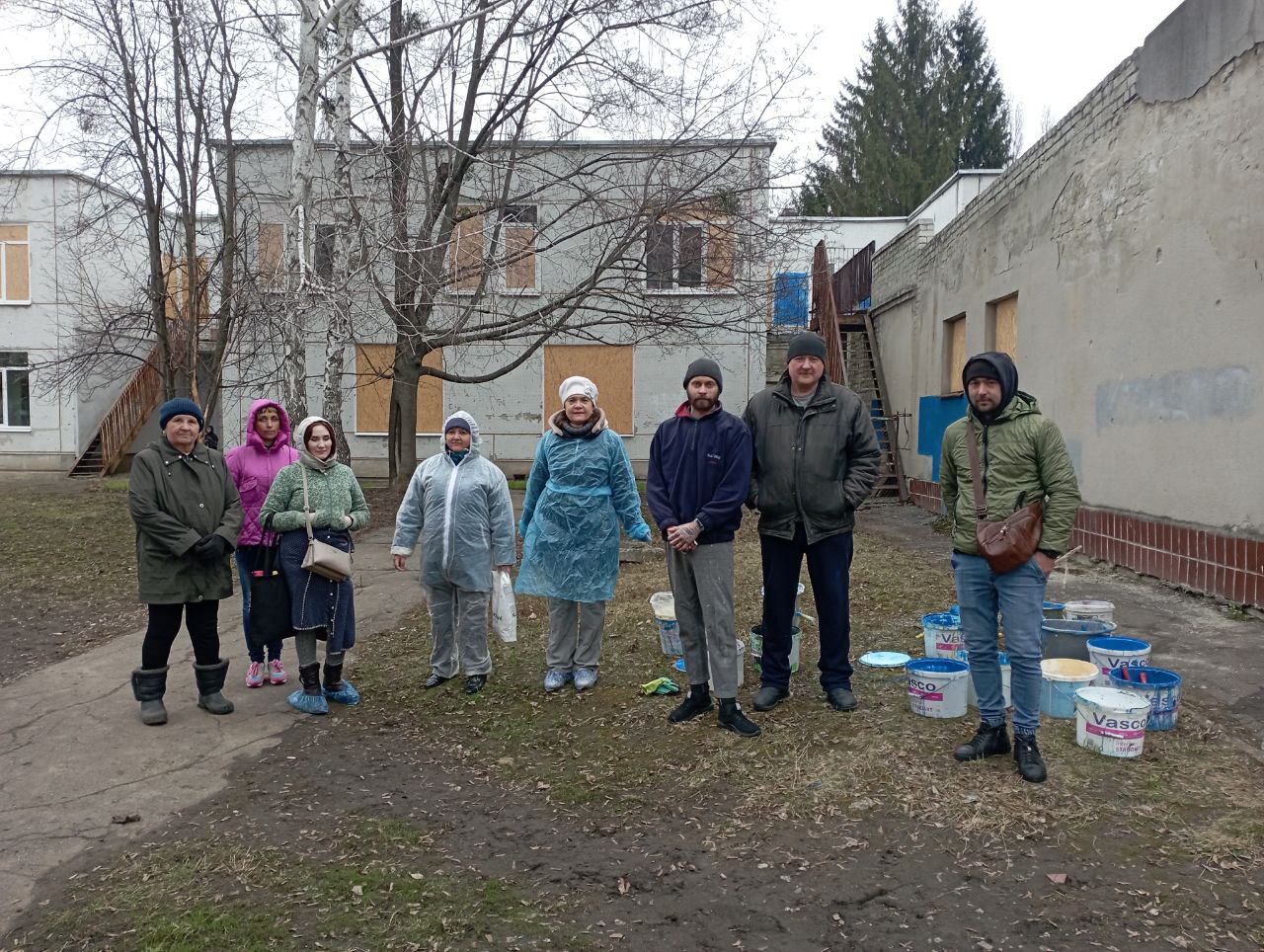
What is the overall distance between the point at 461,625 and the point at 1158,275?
650 cm

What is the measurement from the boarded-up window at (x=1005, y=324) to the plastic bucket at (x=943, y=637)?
6500 mm

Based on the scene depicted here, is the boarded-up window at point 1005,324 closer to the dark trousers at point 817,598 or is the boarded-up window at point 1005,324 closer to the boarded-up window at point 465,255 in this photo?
the boarded-up window at point 465,255

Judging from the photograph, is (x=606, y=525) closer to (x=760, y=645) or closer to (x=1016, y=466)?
(x=760, y=645)

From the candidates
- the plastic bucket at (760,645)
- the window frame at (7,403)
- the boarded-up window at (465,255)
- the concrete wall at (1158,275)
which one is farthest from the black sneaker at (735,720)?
the window frame at (7,403)

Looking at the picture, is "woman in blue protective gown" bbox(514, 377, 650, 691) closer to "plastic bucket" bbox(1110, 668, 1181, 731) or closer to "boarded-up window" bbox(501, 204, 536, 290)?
"plastic bucket" bbox(1110, 668, 1181, 731)

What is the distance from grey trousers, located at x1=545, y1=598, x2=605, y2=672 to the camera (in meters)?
5.43

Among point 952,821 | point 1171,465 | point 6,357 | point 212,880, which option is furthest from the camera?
point 6,357

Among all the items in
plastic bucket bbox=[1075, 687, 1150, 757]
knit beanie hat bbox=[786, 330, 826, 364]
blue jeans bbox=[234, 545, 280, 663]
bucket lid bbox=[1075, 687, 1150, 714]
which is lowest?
plastic bucket bbox=[1075, 687, 1150, 757]

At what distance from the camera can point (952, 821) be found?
3545mm

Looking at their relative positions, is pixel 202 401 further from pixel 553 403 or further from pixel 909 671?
pixel 909 671

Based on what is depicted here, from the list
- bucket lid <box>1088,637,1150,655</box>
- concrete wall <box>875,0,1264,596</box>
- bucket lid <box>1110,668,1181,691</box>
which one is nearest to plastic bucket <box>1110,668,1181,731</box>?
bucket lid <box>1110,668,1181,691</box>

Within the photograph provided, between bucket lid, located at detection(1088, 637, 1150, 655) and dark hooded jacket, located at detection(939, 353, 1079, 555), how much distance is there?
1.22 m

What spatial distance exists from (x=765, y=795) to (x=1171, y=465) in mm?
5555

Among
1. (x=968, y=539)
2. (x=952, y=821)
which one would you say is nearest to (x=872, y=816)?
(x=952, y=821)
